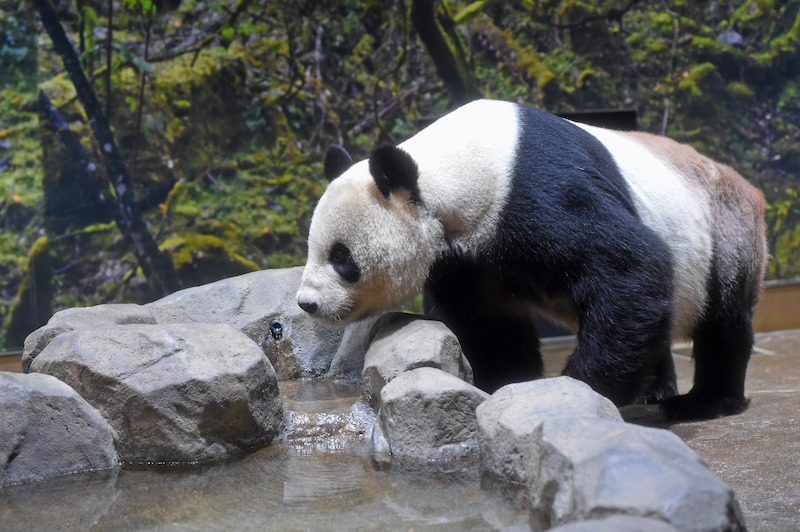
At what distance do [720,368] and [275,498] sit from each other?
8.08 feet

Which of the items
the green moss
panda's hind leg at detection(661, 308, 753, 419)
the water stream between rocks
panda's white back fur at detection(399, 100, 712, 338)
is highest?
the green moss

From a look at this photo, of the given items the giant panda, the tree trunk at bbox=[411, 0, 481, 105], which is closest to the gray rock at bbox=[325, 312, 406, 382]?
the giant panda

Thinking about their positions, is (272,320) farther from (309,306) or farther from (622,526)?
(622,526)

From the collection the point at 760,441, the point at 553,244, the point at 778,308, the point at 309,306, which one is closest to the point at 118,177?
the point at 309,306

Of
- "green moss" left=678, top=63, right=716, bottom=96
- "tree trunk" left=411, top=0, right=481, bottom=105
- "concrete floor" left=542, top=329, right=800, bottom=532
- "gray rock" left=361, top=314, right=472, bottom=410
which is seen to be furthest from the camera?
"green moss" left=678, top=63, right=716, bottom=96

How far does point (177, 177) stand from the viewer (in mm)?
5113

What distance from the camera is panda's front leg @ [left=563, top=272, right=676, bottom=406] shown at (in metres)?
2.72

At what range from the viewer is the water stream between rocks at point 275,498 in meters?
1.85

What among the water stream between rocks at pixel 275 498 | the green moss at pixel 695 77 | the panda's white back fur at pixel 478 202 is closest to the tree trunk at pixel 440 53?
the green moss at pixel 695 77

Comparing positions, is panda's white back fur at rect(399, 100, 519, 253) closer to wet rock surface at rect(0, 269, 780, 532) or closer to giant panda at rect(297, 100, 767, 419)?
giant panda at rect(297, 100, 767, 419)

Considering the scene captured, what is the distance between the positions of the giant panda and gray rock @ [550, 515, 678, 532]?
144 centimetres

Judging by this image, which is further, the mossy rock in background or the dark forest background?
the mossy rock in background

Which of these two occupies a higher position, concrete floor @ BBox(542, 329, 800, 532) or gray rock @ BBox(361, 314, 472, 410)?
gray rock @ BBox(361, 314, 472, 410)

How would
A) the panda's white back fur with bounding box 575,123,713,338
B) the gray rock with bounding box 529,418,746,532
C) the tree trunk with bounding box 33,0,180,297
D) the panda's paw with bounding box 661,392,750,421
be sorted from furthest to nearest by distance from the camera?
the tree trunk with bounding box 33,0,180,297, the panda's paw with bounding box 661,392,750,421, the panda's white back fur with bounding box 575,123,713,338, the gray rock with bounding box 529,418,746,532
